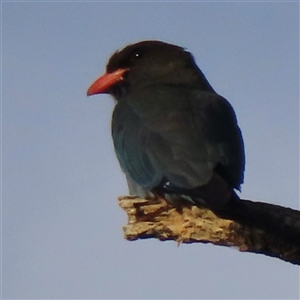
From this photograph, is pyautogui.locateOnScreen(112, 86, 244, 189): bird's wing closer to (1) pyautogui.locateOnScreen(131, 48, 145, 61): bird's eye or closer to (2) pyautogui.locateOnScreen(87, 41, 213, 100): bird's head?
(2) pyautogui.locateOnScreen(87, 41, 213, 100): bird's head

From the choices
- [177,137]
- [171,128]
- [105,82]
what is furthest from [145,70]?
[177,137]

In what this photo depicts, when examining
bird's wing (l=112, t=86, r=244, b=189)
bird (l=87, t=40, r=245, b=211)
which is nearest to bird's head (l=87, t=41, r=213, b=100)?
bird (l=87, t=40, r=245, b=211)

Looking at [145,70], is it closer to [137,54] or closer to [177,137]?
[137,54]

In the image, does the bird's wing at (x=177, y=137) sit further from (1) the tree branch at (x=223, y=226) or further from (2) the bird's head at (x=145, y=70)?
(2) the bird's head at (x=145, y=70)

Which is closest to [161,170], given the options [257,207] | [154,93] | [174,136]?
[174,136]

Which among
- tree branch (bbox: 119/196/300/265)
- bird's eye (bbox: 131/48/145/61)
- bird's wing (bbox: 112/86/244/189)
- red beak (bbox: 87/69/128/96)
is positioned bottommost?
tree branch (bbox: 119/196/300/265)

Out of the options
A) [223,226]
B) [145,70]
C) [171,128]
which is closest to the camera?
[223,226]

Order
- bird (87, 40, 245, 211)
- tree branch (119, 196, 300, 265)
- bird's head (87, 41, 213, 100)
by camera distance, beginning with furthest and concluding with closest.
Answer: bird's head (87, 41, 213, 100)
bird (87, 40, 245, 211)
tree branch (119, 196, 300, 265)
